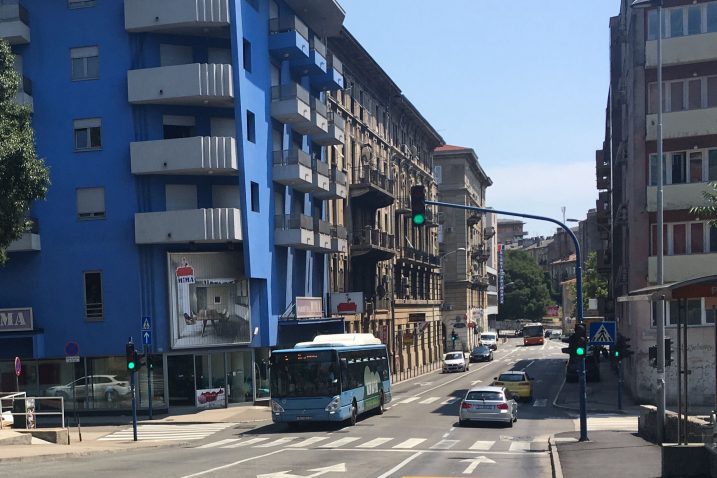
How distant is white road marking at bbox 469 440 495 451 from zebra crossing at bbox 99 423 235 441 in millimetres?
9620

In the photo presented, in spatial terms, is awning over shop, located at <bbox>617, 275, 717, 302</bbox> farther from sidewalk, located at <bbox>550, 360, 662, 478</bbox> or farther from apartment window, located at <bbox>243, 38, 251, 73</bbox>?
apartment window, located at <bbox>243, 38, 251, 73</bbox>

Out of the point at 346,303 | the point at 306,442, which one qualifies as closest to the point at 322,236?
the point at 346,303

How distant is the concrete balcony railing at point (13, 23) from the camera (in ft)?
→ 130

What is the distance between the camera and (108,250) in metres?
39.9

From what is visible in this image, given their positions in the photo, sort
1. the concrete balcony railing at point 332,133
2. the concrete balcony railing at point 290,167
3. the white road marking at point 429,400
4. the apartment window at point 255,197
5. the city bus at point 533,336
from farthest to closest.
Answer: the city bus at point 533,336
the concrete balcony railing at point 332,133
the concrete balcony railing at point 290,167
the white road marking at point 429,400
the apartment window at point 255,197

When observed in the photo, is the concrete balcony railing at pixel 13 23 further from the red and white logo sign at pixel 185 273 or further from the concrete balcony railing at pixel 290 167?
the concrete balcony railing at pixel 290 167

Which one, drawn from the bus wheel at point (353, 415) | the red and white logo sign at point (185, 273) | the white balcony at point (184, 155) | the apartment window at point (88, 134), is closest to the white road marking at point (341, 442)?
the bus wheel at point (353, 415)

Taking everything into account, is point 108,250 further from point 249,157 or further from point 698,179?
point 698,179

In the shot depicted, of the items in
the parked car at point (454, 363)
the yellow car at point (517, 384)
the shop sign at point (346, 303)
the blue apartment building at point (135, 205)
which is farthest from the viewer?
the parked car at point (454, 363)

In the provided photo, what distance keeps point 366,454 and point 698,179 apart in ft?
74.9

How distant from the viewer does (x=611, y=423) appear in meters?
32.3

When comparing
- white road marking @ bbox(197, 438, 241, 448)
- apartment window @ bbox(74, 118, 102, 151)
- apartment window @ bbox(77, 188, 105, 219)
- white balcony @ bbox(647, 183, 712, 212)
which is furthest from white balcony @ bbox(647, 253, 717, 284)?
apartment window @ bbox(74, 118, 102, 151)

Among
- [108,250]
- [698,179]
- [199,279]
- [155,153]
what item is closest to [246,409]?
[199,279]

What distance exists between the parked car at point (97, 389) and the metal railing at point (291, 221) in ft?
35.6
